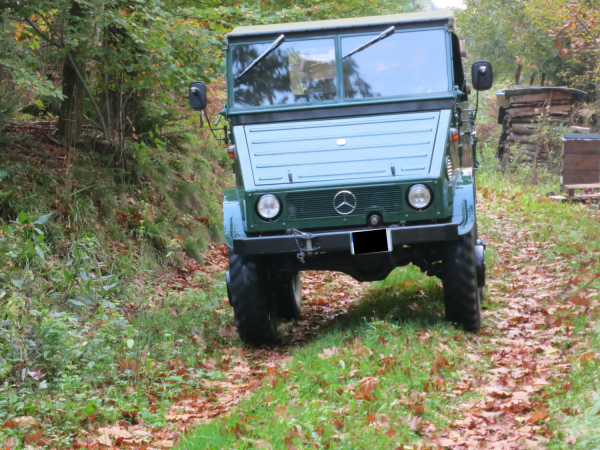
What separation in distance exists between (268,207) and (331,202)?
518mm

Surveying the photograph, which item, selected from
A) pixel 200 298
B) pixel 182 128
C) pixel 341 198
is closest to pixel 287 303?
pixel 200 298

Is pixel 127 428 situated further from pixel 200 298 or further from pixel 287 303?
pixel 200 298

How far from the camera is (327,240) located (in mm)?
5539

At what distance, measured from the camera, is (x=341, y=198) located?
5.58m

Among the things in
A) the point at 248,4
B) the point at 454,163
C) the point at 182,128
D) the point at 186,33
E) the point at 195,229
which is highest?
the point at 248,4

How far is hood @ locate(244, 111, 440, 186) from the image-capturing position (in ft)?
18.4

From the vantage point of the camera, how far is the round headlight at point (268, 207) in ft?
18.5

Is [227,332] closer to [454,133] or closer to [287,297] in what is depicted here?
[287,297]

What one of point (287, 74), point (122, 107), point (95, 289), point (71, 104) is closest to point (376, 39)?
point (287, 74)

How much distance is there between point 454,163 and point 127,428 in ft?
12.0

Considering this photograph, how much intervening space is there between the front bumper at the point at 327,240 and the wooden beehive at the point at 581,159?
10243 millimetres

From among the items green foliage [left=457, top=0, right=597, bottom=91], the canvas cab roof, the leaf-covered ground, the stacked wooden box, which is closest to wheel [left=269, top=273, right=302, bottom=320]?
the leaf-covered ground

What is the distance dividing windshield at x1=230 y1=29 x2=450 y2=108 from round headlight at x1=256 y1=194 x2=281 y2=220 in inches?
45.7

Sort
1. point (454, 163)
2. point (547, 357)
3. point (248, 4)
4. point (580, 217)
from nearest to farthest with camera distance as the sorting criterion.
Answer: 1. point (547, 357)
2. point (454, 163)
3. point (248, 4)
4. point (580, 217)
